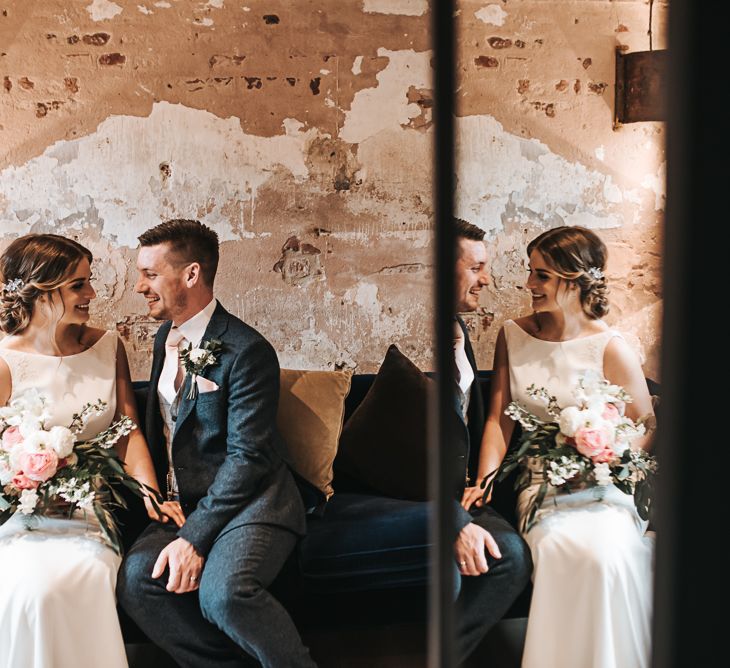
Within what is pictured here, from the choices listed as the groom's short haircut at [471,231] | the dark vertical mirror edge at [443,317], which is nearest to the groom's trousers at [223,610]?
the groom's short haircut at [471,231]

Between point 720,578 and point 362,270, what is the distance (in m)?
2.59

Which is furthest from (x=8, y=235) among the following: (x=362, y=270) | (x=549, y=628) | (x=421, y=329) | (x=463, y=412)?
(x=549, y=628)

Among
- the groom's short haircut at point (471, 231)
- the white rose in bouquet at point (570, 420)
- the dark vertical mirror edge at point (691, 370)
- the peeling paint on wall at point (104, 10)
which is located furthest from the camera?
the groom's short haircut at point (471, 231)

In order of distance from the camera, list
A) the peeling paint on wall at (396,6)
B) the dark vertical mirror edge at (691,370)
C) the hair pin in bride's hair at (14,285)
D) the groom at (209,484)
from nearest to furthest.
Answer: the dark vertical mirror edge at (691,370), the groom at (209,484), the hair pin in bride's hair at (14,285), the peeling paint on wall at (396,6)

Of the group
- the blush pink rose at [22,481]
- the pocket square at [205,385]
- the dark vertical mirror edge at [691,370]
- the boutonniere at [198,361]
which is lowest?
the blush pink rose at [22,481]

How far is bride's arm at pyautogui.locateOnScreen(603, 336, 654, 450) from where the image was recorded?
2.05 m

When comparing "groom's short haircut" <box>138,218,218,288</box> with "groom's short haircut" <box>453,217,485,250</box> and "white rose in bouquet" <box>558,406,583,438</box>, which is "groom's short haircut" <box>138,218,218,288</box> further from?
"white rose in bouquet" <box>558,406,583,438</box>

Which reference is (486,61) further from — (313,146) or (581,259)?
(581,259)

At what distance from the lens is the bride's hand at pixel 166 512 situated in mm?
2230

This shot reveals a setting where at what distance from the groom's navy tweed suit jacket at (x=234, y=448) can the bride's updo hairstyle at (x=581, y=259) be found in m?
1.00

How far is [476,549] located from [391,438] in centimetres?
50

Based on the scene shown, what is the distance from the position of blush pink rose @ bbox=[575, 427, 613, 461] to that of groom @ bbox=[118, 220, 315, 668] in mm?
829

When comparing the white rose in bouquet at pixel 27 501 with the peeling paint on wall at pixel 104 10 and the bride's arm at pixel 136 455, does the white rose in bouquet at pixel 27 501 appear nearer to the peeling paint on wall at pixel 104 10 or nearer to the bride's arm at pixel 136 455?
the bride's arm at pixel 136 455

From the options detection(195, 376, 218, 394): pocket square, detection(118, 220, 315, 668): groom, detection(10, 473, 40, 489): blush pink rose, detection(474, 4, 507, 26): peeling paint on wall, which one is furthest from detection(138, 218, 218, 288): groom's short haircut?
detection(474, 4, 507, 26): peeling paint on wall
